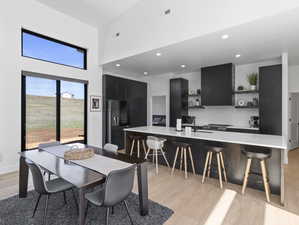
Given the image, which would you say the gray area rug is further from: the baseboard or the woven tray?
the baseboard

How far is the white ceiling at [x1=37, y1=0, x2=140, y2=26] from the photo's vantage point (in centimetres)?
392

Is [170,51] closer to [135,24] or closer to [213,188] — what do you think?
[135,24]

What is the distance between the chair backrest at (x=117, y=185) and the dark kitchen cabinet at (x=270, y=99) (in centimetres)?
423

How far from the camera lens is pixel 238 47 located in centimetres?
358

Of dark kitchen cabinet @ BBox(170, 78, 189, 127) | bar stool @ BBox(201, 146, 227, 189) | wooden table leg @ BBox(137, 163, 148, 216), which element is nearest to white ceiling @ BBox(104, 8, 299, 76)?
dark kitchen cabinet @ BBox(170, 78, 189, 127)

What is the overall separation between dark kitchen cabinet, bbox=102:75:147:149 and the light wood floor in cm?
257

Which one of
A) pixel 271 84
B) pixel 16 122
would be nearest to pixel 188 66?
pixel 271 84

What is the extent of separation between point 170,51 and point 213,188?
3.12 meters

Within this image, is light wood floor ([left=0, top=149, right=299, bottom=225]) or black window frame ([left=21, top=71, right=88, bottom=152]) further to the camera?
black window frame ([left=21, top=71, right=88, bottom=152])

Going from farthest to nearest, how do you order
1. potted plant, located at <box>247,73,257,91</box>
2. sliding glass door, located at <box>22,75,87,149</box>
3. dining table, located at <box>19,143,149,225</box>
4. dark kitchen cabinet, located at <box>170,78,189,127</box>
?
dark kitchen cabinet, located at <box>170,78,189,127</box> → potted plant, located at <box>247,73,257,91</box> → sliding glass door, located at <box>22,75,87,149</box> → dining table, located at <box>19,143,149,225</box>

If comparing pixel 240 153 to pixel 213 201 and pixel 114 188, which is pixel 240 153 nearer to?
pixel 213 201

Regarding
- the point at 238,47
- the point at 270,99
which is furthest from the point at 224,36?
the point at 270,99

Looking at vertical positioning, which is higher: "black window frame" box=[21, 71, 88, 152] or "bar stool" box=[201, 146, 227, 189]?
"black window frame" box=[21, 71, 88, 152]

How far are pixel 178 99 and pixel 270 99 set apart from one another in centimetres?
265
